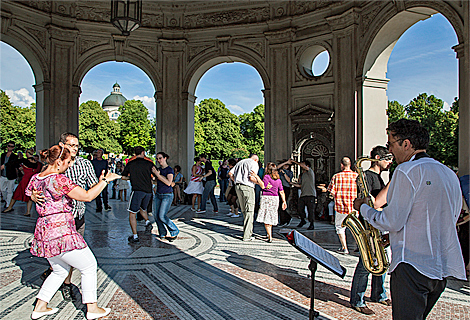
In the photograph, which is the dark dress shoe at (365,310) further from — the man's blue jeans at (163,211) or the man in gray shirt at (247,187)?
the man's blue jeans at (163,211)

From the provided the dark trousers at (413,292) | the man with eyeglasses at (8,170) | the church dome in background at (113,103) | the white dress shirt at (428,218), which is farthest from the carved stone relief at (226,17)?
the church dome in background at (113,103)

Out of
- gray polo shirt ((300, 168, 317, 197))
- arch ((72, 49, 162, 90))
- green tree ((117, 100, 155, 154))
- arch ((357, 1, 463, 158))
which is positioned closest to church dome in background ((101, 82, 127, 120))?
green tree ((117, 100, 155, 154))

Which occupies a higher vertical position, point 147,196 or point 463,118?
point 463,118

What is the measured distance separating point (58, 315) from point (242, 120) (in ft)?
178

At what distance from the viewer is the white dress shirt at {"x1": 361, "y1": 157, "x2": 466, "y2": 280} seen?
2.30 metres

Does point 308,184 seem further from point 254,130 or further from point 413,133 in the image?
point 254,130

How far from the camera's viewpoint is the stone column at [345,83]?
1152cm

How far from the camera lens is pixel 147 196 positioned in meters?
7.59

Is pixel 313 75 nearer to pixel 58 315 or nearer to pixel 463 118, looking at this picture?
pixel 463 118

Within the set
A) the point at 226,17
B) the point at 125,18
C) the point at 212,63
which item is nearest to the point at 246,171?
the point at 125,18

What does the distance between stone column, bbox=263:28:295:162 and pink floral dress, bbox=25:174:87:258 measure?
10.4 meters

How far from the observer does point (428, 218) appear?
2330mm

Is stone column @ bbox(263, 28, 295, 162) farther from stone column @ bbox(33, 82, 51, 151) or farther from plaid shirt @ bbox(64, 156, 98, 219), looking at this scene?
plaid shirt @ bbox(64, 156, 98, 219)

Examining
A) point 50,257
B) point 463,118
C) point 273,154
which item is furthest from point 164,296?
point 273,154
